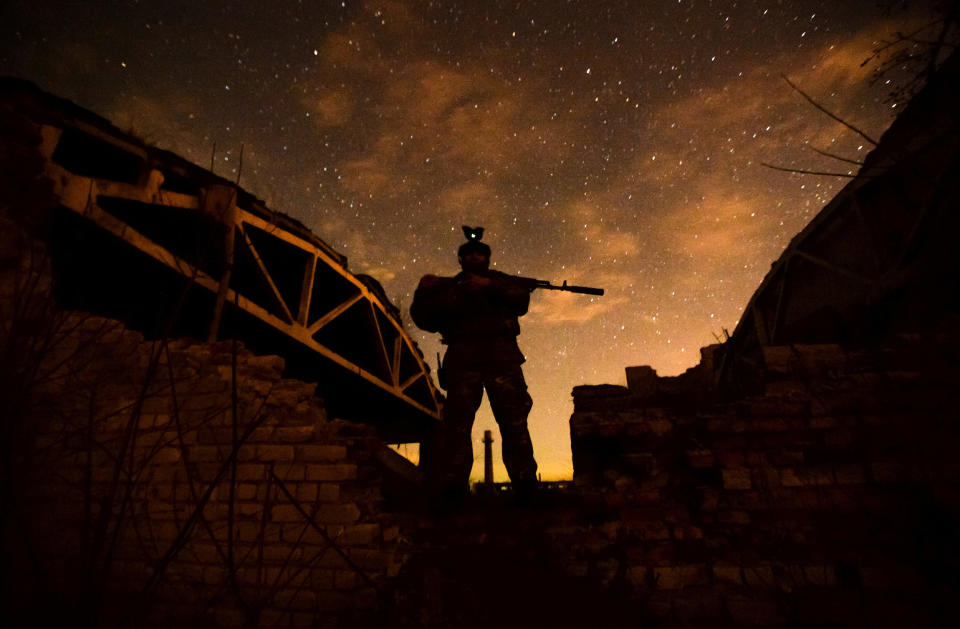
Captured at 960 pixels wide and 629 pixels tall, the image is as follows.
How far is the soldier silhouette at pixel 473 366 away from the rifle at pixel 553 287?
0.35 m

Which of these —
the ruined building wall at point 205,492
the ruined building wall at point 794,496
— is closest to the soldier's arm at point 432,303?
the ruined building wall at point 205,492

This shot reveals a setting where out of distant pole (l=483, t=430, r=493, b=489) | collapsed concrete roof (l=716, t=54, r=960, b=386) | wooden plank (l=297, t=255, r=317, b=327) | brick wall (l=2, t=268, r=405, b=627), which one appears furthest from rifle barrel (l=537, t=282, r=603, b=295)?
distant pole (l=483, t=430, r=493, b=489)

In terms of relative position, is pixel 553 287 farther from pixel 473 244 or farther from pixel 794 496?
pixel 794 496

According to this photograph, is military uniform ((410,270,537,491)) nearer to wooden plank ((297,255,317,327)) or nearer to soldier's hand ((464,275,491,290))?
soldier's hand ((464,275,491,290))

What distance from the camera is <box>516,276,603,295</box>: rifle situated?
4219 mm

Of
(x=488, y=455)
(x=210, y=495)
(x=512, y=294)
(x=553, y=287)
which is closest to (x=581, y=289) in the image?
(x=553, y=287)

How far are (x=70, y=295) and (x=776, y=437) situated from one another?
679 centimetres

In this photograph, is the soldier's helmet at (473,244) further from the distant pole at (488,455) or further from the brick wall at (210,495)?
the distant pole at (488,455)

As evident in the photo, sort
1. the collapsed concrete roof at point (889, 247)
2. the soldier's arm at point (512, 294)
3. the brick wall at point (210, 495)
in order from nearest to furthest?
the brick wall at point (210, 495) < the soldier's arm at point (512, 294) < the collapsed concrete roof at point (889, 247)

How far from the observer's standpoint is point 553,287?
437 centimetres

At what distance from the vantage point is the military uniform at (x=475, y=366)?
3221mm

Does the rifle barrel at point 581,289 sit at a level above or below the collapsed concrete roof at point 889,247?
below

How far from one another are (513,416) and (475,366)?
48 cm

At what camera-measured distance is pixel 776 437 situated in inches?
109
